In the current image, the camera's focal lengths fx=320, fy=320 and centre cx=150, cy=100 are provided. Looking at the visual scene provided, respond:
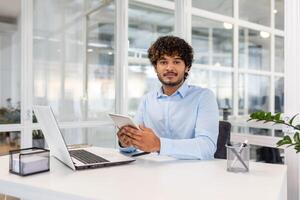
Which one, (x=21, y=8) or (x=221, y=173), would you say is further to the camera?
(x=21, y=8)

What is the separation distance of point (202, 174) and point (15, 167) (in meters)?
0.71

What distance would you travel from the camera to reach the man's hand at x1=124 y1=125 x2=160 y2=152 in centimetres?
137

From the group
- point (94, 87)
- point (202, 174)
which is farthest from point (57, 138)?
point (94, 87)

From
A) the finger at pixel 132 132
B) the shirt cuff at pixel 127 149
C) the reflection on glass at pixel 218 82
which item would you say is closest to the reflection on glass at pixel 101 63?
the reflection on glass at pixel 218 82

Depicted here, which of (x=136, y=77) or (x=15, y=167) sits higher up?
(x=136, y=77)

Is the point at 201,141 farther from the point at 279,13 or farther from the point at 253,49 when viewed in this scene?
the point at 253,49

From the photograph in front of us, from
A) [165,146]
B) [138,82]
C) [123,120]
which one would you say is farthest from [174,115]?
[138,82]

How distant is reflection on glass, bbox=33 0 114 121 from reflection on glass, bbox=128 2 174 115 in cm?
35

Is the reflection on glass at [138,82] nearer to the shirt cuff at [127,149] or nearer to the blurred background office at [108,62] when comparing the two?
the blurred background office at [108,62]

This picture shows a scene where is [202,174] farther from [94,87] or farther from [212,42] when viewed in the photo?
[212,42]

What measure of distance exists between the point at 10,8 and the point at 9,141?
1.16m

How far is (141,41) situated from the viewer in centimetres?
443

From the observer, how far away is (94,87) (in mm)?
3576

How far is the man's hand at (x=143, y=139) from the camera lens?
1.37 m
